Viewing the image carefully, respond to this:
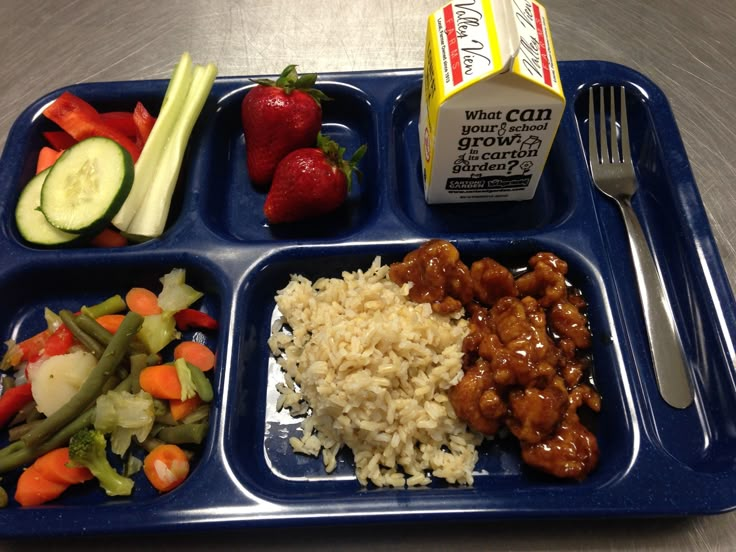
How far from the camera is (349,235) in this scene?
1835 mm

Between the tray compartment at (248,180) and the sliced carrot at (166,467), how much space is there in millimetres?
714

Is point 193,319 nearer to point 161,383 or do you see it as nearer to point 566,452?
point 161,383

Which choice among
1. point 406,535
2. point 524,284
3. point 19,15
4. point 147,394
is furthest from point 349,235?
point 19,15

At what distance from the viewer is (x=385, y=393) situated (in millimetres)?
1536

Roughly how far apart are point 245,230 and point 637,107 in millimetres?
1543

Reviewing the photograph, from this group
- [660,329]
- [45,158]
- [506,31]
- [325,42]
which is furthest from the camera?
[325,42]

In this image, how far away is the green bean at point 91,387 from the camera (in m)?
1.51

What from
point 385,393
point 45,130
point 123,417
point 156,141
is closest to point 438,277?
point 385,393

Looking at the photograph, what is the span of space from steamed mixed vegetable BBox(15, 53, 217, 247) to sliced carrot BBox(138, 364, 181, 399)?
51 cm

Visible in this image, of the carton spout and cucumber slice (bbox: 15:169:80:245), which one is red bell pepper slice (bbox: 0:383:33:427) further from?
the carton spout

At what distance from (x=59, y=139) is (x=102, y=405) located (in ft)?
3.70

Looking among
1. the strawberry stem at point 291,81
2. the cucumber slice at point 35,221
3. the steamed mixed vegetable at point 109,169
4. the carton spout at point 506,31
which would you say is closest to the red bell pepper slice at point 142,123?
the steamed mixed vegetable at point 109,169

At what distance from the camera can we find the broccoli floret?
1450 millimetres

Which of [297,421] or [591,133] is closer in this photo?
[297,421]
